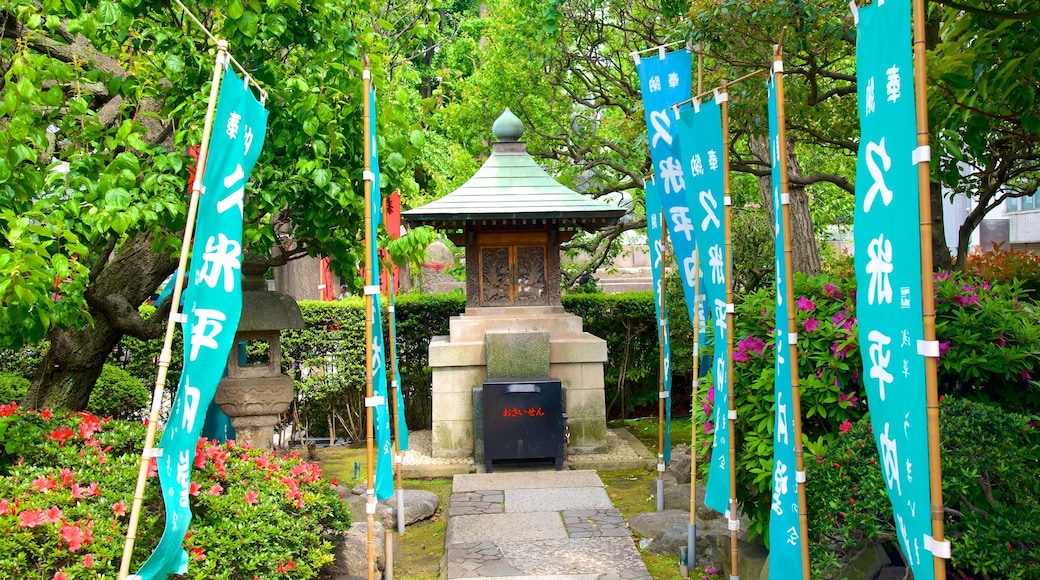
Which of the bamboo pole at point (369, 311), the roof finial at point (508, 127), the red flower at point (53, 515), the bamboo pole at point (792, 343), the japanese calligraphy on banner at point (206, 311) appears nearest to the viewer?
the japanese calligraphy on banner at point (206, 311)

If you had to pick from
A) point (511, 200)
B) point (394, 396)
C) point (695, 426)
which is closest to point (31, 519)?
point (394, 396)

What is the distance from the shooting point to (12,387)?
29.3 feet

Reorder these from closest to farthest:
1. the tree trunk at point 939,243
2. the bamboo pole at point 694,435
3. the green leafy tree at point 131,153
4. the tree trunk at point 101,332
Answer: the green leafy tree at point 131,153 → the bamboo pole at point 694,435 → the tree trunk at point 101,332 → the tree trunk at point 939,243

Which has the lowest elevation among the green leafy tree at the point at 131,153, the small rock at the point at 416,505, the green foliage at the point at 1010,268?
the small rock at the point at 416,505

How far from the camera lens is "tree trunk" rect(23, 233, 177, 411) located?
7020mm

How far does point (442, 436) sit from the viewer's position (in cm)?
1005

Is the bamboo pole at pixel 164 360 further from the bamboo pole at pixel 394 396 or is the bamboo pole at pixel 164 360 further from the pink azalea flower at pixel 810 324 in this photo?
the pink azalea flower at pixel 810 324

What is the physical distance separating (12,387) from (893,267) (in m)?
9.03

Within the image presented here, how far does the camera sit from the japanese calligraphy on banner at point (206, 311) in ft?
13.3

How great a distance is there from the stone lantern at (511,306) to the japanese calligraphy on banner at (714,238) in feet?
12.8

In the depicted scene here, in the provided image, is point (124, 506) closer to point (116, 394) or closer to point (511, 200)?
point (116, 394)

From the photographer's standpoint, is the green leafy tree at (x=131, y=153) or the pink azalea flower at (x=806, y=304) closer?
the green leafy tree at (x=131, y=153)

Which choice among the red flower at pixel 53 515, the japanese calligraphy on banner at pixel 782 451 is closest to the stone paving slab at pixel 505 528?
the japanese calligraphy on banner at pixel 782 451

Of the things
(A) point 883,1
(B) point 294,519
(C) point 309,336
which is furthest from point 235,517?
(C) point 309,336
